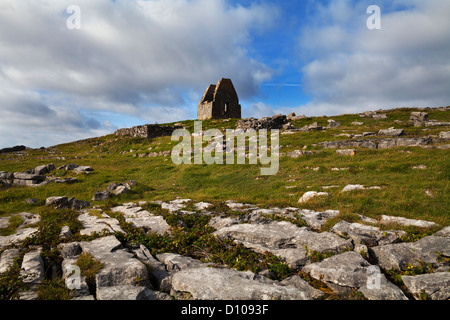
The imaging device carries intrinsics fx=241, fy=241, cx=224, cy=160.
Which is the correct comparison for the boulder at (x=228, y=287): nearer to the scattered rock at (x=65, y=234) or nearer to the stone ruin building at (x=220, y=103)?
the scattered rock at (x=65, y=234)

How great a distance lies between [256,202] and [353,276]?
756cm

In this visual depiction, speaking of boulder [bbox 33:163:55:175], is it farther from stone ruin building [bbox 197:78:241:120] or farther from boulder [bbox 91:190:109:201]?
stone ruin building [bbox 197:78:241:120]

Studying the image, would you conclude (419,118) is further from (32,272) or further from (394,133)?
(32,272)

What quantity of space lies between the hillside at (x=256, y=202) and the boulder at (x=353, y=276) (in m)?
0.13

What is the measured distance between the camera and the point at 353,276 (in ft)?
18.5

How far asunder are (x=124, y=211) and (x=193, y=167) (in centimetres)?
1193

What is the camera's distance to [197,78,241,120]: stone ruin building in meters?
58.3

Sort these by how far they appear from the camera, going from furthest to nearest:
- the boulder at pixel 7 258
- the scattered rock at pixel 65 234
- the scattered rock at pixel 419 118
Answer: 1. the scattered rock at pixel 419 118
2. the scattered rock at pixel 65 234
3. the boulder at pixel 7 258

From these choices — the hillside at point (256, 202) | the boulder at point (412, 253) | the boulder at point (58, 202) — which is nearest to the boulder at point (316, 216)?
the hillside at point (256, 202)

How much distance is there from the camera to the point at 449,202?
10.2m

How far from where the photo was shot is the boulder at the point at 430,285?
4.96 meters

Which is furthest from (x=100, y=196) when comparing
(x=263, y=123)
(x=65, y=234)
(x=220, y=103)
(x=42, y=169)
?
(x=220, y=103)
